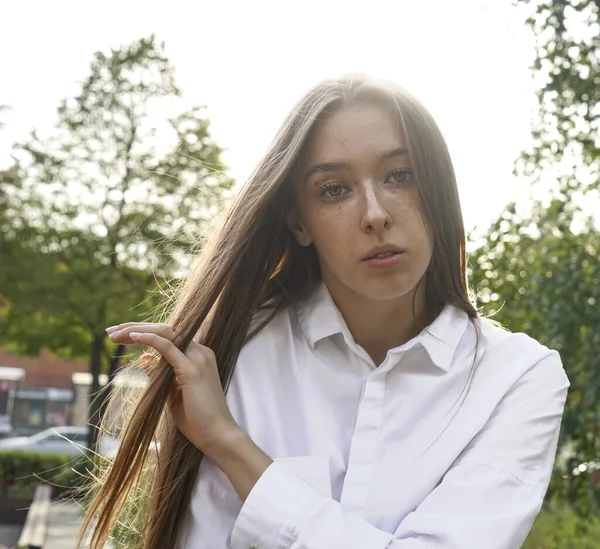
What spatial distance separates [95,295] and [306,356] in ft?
59.6

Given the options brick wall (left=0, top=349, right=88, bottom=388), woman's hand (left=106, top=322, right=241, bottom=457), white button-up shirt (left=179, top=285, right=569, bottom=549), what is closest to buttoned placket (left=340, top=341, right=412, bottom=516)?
white button-up shirt (left=179, top=285, right=569, bottom=549)

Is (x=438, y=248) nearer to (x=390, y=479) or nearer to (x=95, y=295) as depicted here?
(x=390, y=479)

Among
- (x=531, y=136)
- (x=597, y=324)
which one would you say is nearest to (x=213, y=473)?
(x=597, y=324)

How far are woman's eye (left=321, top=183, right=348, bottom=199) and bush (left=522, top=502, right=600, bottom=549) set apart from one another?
15.9 ft

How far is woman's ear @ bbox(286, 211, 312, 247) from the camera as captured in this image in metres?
2.35

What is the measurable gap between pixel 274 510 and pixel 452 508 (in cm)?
34

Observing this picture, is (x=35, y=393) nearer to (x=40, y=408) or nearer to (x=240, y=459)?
(x=40, y=408)

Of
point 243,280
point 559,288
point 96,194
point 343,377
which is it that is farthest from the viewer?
point 96,194

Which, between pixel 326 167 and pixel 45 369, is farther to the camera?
pixel 45 369

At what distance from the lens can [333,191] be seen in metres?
2.18

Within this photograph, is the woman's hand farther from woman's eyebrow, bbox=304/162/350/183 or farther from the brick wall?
the brick wall

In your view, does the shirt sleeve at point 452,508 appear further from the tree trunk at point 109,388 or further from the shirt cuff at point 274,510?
the tree trunk at point 109,388

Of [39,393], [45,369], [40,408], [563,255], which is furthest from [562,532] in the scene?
[45,369]

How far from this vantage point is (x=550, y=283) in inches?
217
